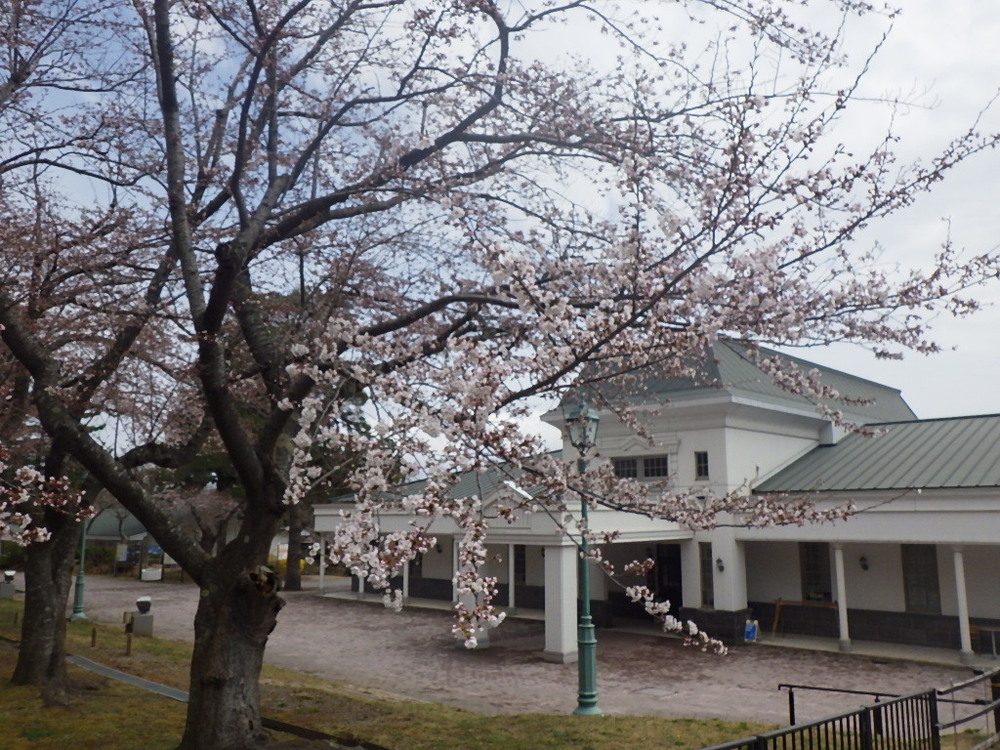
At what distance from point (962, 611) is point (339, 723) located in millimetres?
15326

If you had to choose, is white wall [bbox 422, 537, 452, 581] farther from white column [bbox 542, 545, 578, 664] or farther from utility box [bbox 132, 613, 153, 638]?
utility box [bbox 132, 613, 153, 638]

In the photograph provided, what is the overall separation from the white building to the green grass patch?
6.97m

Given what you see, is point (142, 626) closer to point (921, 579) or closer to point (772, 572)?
point (772, 572)

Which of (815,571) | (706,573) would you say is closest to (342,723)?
(706,573)

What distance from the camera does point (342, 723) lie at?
443 inches

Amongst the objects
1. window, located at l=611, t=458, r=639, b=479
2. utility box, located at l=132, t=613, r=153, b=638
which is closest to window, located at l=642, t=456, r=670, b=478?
window, located at l=611, t=458, r=639, b=479

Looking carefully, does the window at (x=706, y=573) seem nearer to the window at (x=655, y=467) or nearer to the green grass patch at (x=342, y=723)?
the window at (x=655, y=467)

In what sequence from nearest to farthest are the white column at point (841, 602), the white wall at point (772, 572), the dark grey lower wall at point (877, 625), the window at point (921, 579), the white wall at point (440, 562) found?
the dark grey lower wall at point (877, 625), the white column at point (841, 602), the window at point (921, 579), the white wall at point (772, 572), the white wall at point (440, 562)

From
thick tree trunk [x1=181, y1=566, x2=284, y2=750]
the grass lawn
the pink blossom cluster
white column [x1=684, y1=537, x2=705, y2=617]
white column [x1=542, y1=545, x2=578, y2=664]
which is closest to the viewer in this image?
thick tree trunk [x1=181, y1=566, x2=284, y2=750]

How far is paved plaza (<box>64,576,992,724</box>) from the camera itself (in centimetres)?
1458

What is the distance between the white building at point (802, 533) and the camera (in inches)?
777

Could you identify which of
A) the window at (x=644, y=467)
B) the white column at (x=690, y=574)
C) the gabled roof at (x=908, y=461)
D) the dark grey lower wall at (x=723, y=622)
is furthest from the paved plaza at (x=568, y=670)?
the window at (x=644, y=467)

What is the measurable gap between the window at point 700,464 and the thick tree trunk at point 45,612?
17.1 meters

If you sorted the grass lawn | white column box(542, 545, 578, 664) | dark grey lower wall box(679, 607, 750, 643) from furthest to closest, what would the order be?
dark grey lower wall box(679, 607, 750, 643) < white column box(542, 545, 578, 664) < the grass lawn
